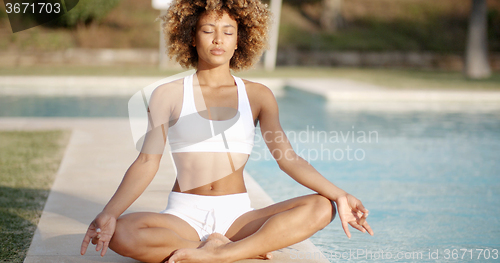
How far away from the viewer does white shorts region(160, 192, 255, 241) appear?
8.64 feet

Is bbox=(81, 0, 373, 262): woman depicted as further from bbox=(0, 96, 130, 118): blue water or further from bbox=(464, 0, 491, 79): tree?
bbox=(464, 0, 491, 79): tree

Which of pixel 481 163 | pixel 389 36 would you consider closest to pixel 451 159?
pixel 481 163

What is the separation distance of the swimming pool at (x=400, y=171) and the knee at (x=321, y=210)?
2.86 feet

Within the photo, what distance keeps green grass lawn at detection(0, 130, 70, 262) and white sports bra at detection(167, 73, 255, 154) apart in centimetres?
104

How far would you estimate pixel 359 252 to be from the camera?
11.3 feet

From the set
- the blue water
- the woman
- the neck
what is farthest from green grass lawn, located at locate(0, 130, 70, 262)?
the blue water

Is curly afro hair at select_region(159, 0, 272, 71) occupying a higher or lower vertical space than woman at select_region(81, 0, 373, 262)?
higher

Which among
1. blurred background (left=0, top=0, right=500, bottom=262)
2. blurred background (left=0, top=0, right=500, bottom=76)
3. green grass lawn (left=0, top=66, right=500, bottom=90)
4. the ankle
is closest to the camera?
the ankle

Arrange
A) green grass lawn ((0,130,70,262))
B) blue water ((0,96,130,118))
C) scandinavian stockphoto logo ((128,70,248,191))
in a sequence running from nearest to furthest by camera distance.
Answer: scandinavian stockphoto logo ((128,70,248,191))
green grass lawn ((0,130,70,262))
blue water ((0,96,130,118))

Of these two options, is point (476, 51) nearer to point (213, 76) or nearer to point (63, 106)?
point (63, 106)

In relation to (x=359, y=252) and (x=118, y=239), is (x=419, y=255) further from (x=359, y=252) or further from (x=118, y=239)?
(x=118, y=239)

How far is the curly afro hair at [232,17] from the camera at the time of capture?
267 centimetres

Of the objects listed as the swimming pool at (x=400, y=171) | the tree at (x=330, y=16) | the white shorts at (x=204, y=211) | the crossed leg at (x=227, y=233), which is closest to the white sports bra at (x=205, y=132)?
the white shorts at (x=204, y=211)

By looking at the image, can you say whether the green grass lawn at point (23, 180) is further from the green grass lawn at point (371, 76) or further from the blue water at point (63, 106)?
the green grass lawn at point (371, 76)
